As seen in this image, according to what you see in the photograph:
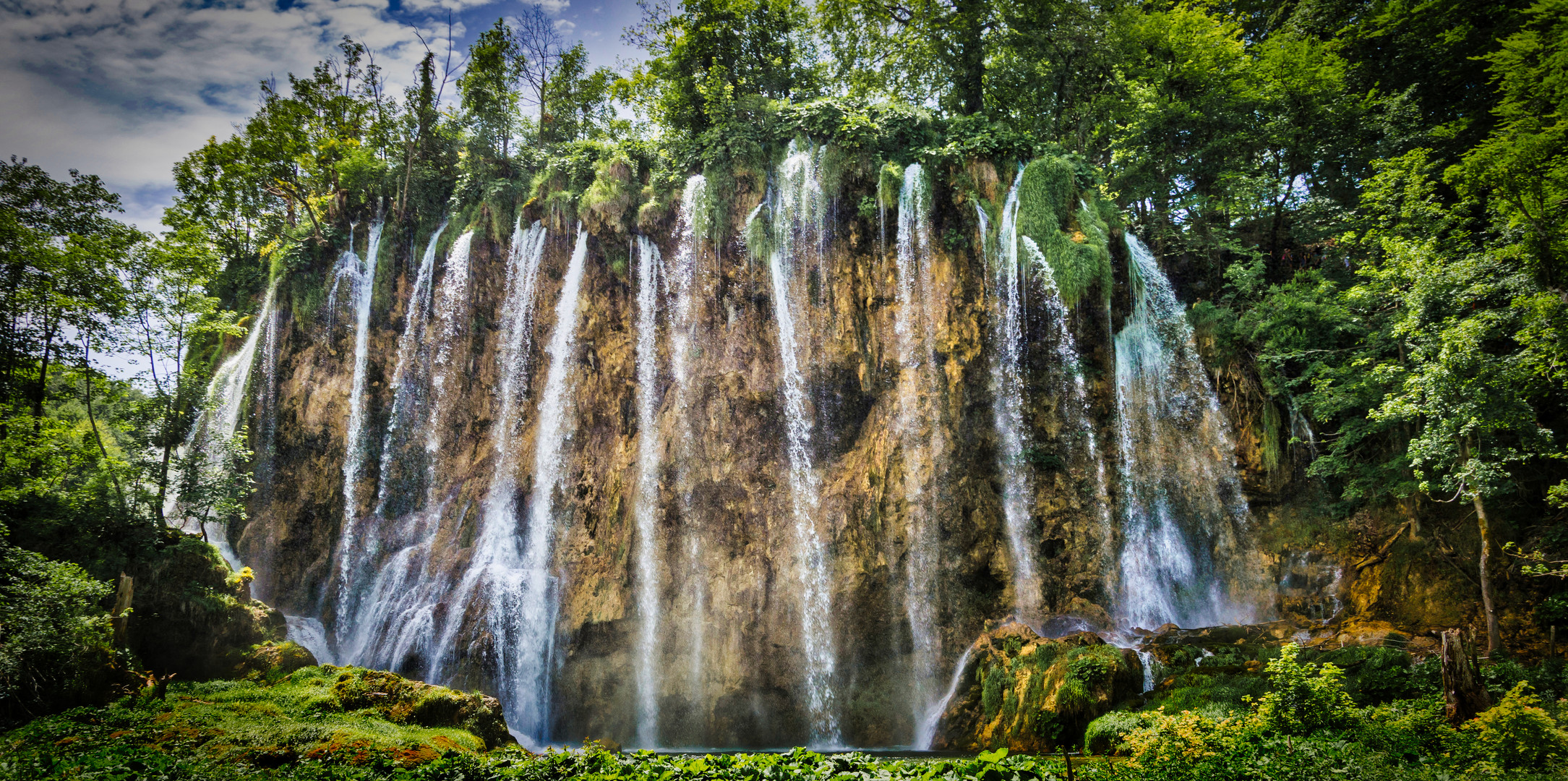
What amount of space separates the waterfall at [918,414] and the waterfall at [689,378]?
5.85 metres

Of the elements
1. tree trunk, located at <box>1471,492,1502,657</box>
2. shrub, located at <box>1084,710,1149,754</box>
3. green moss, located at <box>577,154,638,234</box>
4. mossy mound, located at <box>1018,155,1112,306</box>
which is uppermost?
green moss, located at <box>577,154,638,234</box>

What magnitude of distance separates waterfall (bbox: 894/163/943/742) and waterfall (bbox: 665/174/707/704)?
5851 mm

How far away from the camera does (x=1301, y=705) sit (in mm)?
7957

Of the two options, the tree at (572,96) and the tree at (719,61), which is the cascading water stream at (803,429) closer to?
the tree at (719,61)

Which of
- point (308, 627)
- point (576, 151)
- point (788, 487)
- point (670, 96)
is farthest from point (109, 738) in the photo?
point (670, 96)

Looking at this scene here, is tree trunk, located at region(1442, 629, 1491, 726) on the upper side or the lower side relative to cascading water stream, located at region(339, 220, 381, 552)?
lower

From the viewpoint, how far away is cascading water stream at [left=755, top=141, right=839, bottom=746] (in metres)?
16.9

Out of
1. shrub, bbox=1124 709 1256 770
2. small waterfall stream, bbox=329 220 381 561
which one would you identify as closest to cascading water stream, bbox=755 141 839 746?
shrub, bbox=1124 709 1256 770

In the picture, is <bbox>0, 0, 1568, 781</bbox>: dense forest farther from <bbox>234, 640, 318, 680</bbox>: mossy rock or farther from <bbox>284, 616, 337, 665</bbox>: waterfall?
<bbox>284, 616, 337, 665</bbox>: waterfall

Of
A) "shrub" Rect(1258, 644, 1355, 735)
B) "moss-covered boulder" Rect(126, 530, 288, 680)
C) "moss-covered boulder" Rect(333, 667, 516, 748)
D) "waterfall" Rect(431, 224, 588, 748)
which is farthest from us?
"waterfall" Rect(431, 224, 588, 748)

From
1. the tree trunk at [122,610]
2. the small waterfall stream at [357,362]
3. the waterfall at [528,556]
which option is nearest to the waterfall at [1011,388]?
the waterfall at [528,556]

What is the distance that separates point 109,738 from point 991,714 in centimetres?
1440

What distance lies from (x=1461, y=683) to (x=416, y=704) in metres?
15.7

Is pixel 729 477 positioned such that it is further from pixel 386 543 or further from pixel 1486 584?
pixel 1486 584
